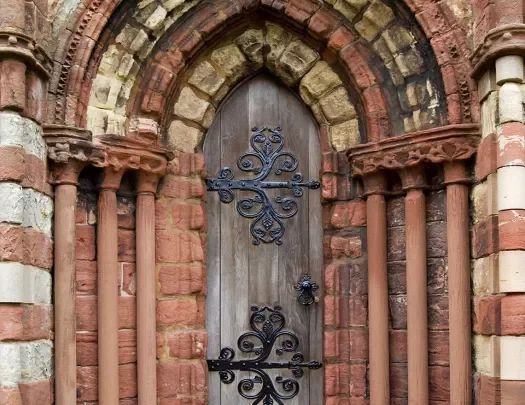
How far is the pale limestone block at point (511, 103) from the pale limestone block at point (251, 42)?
1.75 meters

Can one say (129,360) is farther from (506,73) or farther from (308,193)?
(506,73)

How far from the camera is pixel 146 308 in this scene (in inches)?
183

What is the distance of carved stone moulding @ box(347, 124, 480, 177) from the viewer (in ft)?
14.3

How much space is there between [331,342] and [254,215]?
37.9 inches

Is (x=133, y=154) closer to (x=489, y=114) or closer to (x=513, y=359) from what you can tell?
(x=489, y=114)

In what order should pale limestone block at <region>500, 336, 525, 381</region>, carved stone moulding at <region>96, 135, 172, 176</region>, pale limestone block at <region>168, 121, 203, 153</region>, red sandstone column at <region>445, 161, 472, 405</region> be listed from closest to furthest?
1. pale limestone block at <region>500, 336, 525, 381</region>
2. red sandstone column at <region>445, 161, 472, 405</region>
3. carved stone moulding at <region>96, 135, 172, 176</region>
4. pale limestone block at <region>168, 121, 203, 153</region>

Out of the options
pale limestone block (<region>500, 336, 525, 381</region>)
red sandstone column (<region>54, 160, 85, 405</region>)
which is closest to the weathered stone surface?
red sandstone column (<region>54, 160, 85, 405</region>)

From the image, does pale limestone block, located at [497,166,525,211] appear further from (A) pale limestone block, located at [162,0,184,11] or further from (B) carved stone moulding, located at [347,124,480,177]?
(A) pale limestone block, located at [162,0,184,11]

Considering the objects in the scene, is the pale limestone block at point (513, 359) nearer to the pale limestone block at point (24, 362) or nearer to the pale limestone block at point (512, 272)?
the pale limestone block at point (512, 272)

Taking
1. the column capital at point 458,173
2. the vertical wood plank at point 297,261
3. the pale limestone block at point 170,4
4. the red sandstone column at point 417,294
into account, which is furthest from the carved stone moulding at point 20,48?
the column capital at point 458,173

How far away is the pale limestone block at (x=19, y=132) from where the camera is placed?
13.0 ft

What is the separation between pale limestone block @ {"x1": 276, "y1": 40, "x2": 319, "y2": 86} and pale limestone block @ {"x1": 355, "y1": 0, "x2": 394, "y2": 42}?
1.21 feet

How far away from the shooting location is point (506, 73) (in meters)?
3.98

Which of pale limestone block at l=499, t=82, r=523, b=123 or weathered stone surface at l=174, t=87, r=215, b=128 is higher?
weathered stone surface at l=174, t=87, r=215, b=128
